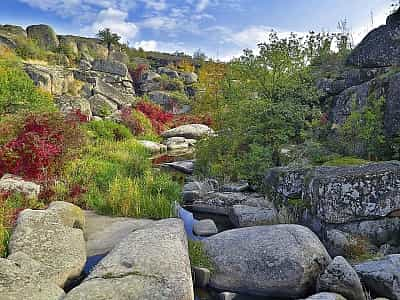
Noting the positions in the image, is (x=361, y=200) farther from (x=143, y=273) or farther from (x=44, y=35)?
(x=44, y=35)

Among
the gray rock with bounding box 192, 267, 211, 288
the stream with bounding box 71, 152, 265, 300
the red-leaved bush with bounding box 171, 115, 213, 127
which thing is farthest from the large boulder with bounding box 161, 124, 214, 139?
the gray rock with bounding box 192, 267, 211, 288

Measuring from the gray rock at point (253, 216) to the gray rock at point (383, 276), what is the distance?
2519 mm

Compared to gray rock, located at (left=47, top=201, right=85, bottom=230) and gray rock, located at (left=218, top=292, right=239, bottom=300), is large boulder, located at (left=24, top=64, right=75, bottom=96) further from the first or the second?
gray rock, located at (left=218, top=292, right=239, bottom=300)

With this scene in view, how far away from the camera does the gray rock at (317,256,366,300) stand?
16.6ft

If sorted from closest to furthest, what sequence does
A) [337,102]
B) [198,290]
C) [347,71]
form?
1. [198,290]
2. [337,102]
3. [347,71]

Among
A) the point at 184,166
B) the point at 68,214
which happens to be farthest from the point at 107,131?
the point at 68,214

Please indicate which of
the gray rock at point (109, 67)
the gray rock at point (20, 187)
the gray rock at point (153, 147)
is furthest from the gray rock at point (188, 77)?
the gray rock at point (20, 187)

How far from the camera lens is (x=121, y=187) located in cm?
949

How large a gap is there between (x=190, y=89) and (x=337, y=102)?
27.1 m

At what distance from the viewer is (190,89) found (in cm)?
3759

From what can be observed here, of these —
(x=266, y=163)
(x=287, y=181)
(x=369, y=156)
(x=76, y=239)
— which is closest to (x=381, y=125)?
(x=369, y=156)

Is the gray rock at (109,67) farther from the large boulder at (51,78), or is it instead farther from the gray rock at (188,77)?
the gray rock at (188,77)

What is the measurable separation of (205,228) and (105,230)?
1929mm

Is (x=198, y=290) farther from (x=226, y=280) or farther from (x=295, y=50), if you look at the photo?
(x=295, y=50)
